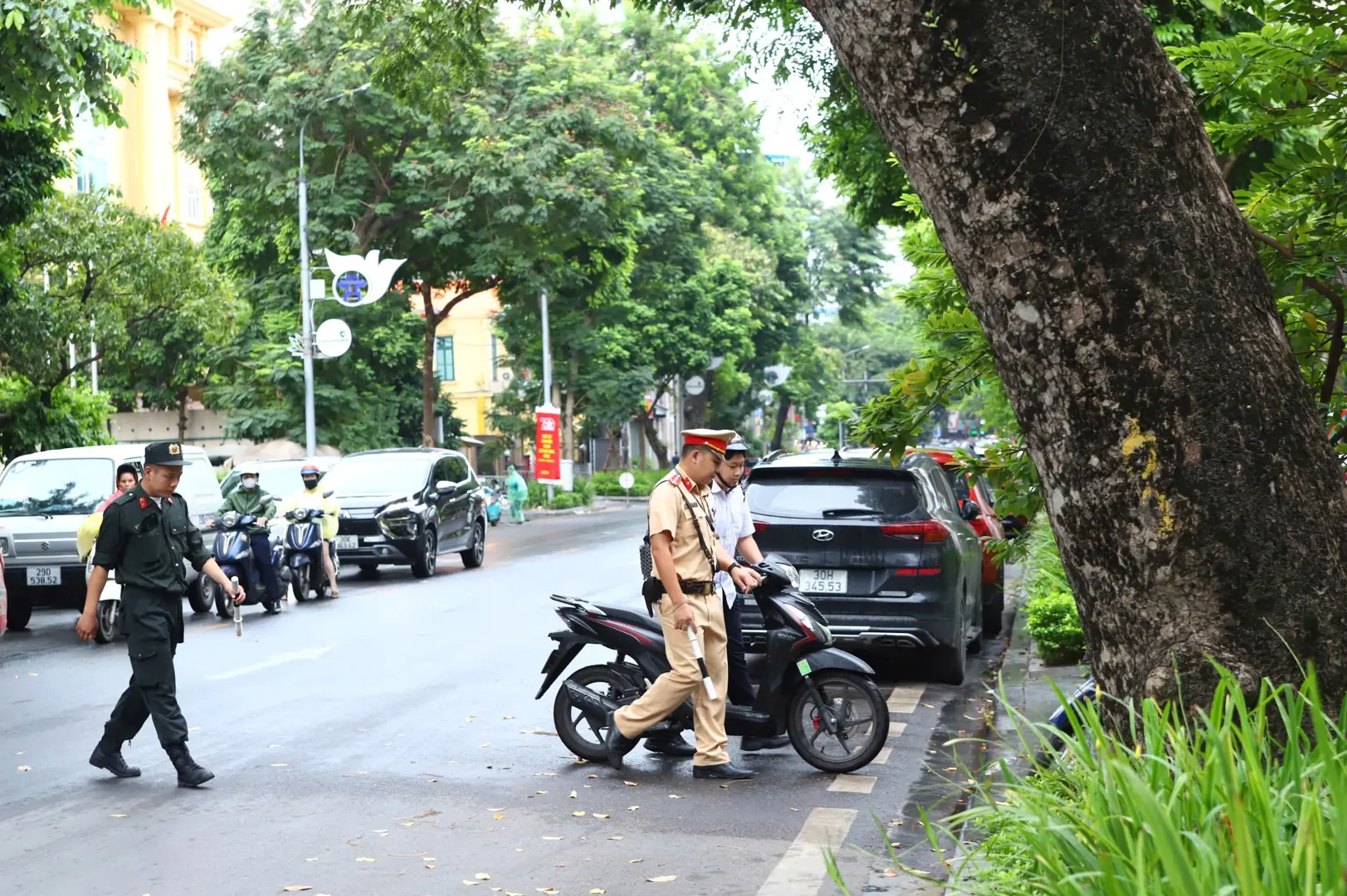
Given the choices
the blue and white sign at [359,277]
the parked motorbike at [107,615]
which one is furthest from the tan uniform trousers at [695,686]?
the blue and white sign at [359,277]

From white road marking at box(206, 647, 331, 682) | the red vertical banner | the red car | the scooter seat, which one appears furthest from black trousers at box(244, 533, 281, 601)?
the red vertical banner

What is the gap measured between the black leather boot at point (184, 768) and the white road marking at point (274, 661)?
3892 millimetres

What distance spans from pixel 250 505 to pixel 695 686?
10256 mm

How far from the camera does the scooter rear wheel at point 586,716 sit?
8664 millimetres

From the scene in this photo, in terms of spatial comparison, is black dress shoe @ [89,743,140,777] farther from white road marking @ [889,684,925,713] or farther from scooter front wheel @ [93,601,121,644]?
scooter front wheel @ [93,601,121,644]

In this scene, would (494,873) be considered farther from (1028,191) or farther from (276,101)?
(276,101)

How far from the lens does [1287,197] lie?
605 centimetres

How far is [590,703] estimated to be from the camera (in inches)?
338

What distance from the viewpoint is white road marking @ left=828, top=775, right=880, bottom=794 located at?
25.8 feet

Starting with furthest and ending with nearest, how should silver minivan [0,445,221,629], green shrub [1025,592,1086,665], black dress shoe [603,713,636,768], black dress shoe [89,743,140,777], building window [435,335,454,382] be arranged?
building window [435,335,454,382]
silver minivan [0,445,221,629]
green shrub [1025,592,1086,665]
black dress shoe [603,713,636,768]
black dress shoe [89,743,140,777]

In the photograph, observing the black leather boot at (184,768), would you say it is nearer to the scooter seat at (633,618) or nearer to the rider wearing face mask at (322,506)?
the scooter seat at (633,618)

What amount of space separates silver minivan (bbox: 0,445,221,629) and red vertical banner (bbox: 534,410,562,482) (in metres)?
27.9

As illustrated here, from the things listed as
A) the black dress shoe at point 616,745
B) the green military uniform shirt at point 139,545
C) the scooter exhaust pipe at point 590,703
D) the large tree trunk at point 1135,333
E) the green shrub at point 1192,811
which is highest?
the large tree trunk at point 1135,333

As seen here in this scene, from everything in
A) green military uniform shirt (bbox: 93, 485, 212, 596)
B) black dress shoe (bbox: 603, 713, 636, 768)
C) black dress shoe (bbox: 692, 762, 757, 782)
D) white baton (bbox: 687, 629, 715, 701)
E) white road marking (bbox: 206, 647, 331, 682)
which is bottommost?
white road marking (bbox: 206, 647, 331, 682)
